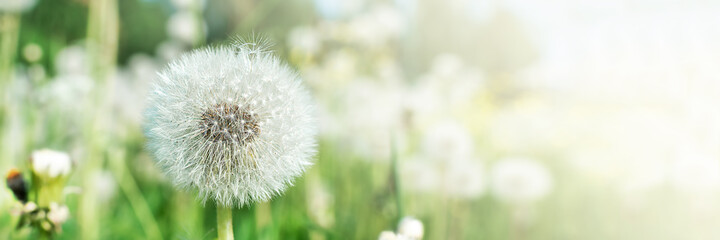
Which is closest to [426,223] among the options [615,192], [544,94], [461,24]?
[615,192]

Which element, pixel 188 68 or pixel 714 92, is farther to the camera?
pixel 714 92

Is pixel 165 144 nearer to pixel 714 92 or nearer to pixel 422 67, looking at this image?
pixel 714 92

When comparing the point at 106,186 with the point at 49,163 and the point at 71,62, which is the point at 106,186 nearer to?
the point at 49,163

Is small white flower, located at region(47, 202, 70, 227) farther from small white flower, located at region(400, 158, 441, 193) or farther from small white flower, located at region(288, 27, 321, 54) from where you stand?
small white flower, located at region(400, 158, 441, 193)

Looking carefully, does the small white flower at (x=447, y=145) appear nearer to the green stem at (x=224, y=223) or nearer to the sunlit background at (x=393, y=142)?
the sunlit background at (x=393, y=142)

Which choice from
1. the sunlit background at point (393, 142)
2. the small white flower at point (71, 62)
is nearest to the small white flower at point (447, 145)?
the sunlit background at point (393, 142)

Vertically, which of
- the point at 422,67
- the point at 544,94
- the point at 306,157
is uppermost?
the point at 422,67

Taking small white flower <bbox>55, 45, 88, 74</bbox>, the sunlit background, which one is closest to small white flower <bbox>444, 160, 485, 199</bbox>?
the sunlit background
